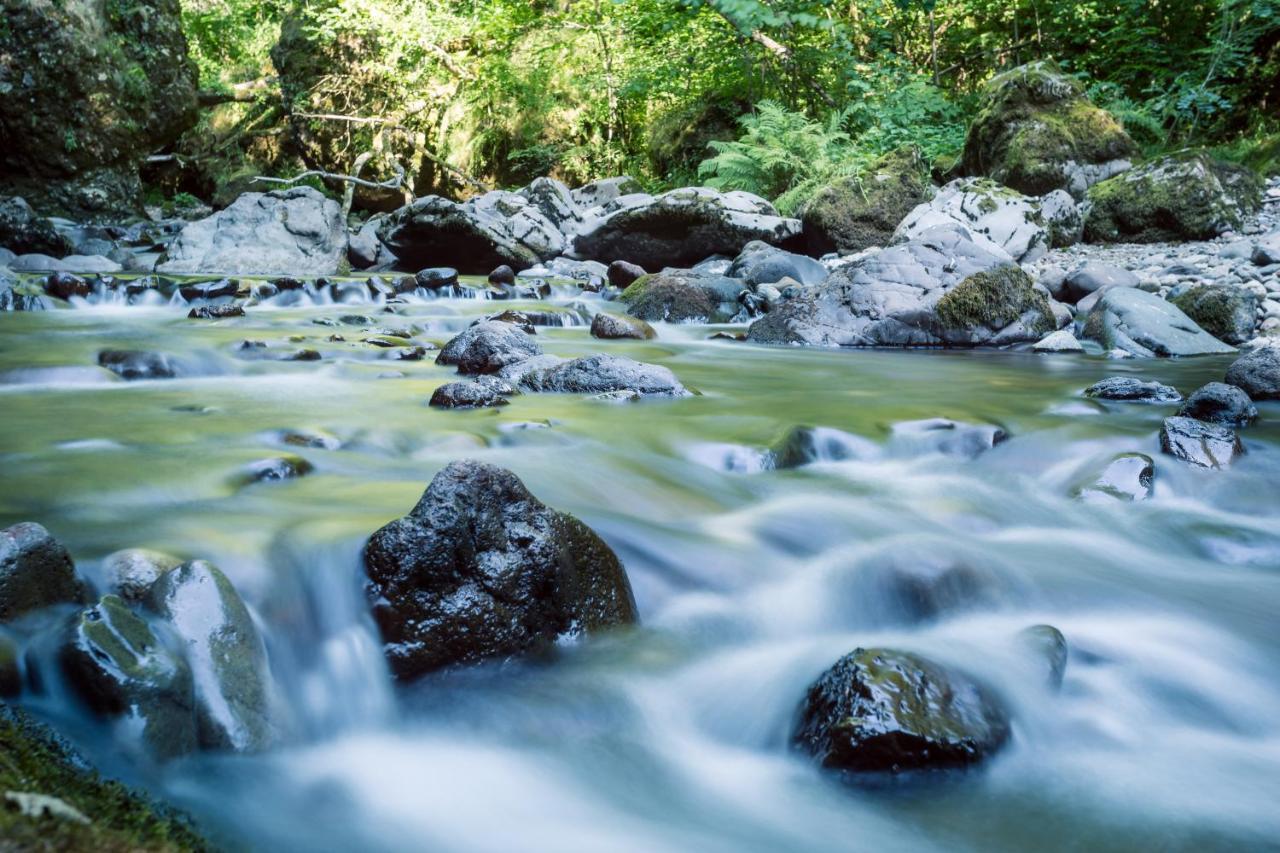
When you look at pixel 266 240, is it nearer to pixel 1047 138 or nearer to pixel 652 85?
pixel 652 85

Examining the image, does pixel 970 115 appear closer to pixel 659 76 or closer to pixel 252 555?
pixel 659 76

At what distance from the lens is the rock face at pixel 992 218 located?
11.7m

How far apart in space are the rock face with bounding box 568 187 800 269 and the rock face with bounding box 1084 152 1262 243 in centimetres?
413

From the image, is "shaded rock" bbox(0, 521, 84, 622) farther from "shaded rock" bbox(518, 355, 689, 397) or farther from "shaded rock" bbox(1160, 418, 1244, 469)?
"shaded rock" bbox(1160, 418, 1244, 469)

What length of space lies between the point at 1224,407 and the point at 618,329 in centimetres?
542

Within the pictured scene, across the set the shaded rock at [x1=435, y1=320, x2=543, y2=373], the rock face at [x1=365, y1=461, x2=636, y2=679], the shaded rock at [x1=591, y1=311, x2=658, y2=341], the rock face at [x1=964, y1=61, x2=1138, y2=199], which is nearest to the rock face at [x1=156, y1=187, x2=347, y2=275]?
the shaded rock at [x1=591, y1=311, x2=658, y2=341]

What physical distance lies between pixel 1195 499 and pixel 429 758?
3.51 metres

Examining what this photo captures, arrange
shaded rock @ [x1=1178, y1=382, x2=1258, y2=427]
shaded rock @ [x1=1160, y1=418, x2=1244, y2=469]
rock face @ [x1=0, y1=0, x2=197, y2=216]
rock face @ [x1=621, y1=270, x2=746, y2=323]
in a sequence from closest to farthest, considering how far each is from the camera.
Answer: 1. shaded rock @ [x1=1160, y1=418, x2=1244, y2=469]
2. shaded rock @ [x1=1178, y1=382, x2=1258, y2=427]
3. rock face @ [x1=621, y1=270, x2=746, y2=323]
4. rock face @ [x1=0, y1=0, x2=197, y2=216]

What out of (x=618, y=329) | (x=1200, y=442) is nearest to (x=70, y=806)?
(x=1200, y=442)

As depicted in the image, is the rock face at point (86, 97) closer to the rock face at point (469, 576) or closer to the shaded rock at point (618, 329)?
the shaded rock at point (618, 329)

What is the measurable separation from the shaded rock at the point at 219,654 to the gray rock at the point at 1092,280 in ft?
30.9

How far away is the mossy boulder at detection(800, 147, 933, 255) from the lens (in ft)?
44.9

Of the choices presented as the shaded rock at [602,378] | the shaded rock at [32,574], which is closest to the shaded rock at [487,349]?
the shaded rock at [602,378]

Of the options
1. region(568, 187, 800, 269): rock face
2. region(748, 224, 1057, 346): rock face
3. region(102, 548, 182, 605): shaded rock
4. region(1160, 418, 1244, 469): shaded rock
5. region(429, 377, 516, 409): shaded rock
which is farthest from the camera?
region(568, 187, 800, 269): rock face
